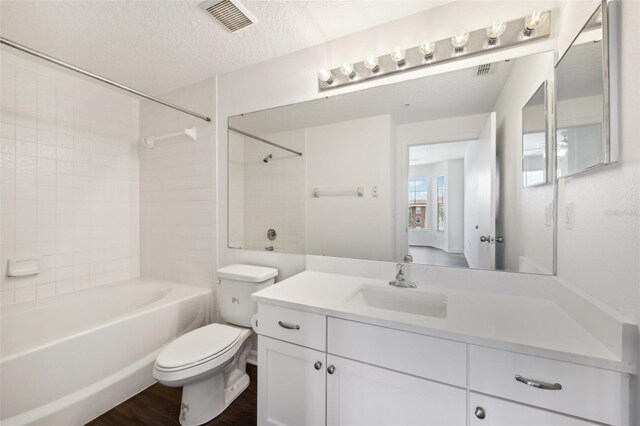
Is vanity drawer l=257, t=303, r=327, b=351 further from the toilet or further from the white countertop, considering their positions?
the toilet

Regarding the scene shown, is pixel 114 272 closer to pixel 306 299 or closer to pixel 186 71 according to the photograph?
pixel 186 71

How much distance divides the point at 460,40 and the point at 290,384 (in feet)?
6.33

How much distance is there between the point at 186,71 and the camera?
211 cm

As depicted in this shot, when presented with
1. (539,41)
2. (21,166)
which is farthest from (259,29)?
(21,166)

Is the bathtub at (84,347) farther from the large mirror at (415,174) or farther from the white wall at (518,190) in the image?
the white wall at (518,190)

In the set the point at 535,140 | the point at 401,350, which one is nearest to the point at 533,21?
the point at 535,140

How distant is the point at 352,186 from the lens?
1640 millimetres

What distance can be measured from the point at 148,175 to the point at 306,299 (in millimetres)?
2339

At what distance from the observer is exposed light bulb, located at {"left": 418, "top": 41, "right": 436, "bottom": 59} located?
54.4 inches

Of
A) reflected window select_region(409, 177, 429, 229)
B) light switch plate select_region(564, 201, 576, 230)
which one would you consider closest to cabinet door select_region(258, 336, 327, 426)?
reflected window select_region(409, 177, 429, 229)

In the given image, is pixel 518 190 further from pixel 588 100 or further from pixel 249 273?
pixel 249 273

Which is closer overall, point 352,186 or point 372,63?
point 372,63

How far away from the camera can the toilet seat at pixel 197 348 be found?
1329mm

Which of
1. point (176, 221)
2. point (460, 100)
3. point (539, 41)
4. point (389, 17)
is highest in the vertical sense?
point (389, 17)
